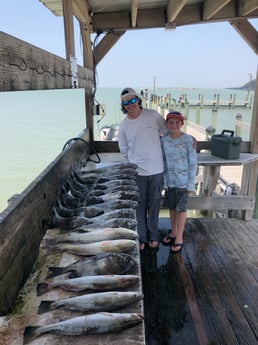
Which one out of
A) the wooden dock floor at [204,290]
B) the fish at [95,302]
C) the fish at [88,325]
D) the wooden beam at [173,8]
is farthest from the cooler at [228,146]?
the fish at [88,325]

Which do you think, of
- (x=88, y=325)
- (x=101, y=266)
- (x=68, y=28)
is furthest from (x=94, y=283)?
(x=68, y=28)

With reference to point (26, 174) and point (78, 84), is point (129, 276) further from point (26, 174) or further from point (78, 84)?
point (26, 174)

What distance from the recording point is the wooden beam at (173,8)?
11.7 ft

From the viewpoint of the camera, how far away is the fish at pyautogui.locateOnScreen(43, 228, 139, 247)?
1768 mm

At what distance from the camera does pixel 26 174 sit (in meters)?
18.8

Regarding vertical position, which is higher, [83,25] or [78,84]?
[83,25]

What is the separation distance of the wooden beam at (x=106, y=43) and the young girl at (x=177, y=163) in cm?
245

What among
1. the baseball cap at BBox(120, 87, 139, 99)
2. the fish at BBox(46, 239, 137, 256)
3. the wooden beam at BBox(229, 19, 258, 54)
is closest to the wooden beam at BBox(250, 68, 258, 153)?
the wooden beam at BBox(229, 19, 258, 54)

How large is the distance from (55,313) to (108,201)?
1.10 meters

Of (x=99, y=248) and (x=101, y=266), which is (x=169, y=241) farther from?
(x=101, y=266)

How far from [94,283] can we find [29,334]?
0.37 metres

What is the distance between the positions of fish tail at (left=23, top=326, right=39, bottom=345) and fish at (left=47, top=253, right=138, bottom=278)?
342 millimetres

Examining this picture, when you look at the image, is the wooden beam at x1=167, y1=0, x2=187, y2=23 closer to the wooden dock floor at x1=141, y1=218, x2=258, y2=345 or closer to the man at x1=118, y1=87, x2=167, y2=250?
the man at x1=118, y1=87, x2=167, y2=250

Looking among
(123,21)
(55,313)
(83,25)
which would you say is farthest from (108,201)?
(123,21)
